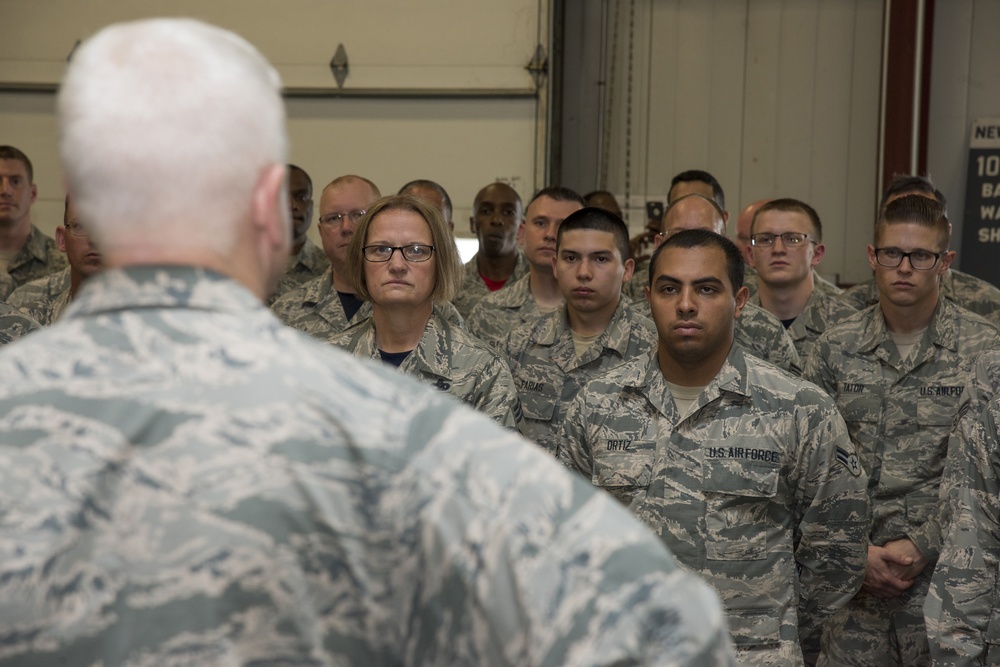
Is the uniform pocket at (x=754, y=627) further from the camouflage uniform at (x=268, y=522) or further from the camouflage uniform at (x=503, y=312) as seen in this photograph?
the camouflage uniform at (x=503, y=312)

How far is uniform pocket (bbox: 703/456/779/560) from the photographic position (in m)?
2.94

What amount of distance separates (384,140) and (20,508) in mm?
6833

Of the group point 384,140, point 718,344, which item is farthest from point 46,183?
point 718,344

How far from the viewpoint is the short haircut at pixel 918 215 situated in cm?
404

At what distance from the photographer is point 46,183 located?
→ 778 cm

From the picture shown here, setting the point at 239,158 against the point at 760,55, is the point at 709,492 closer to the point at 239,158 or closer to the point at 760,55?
the point at 239,158

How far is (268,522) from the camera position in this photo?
100 cm

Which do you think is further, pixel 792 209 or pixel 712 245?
pixel 792 209

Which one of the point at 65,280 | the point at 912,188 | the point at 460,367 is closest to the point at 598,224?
the point at 460,367

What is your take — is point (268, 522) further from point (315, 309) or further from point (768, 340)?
point (315, 309)

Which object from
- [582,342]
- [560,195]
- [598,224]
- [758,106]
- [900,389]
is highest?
[758,106]

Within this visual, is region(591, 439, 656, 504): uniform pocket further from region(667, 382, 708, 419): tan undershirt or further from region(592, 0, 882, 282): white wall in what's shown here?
region(592, 0, 882, 282): white wall

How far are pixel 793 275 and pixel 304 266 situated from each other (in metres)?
2.31

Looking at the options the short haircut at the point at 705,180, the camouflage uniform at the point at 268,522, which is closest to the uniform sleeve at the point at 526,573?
the camouflage uniform at the point at 268,522
